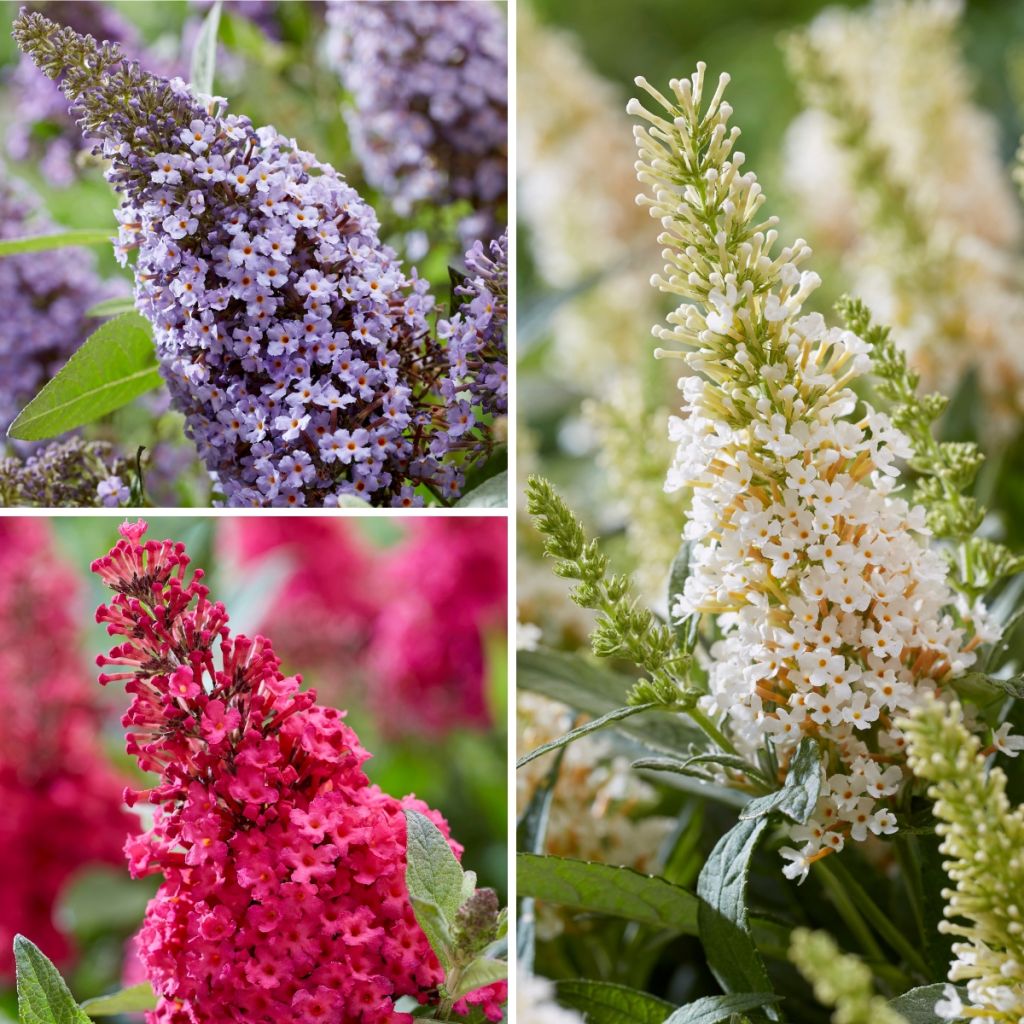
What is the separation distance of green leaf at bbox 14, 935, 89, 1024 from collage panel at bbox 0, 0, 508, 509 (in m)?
0.28

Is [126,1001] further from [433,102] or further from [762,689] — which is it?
[433,102]

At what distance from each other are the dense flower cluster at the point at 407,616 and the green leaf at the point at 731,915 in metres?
0.75

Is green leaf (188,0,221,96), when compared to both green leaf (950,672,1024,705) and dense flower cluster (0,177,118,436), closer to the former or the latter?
dense flower cluster (0,177,118,436)

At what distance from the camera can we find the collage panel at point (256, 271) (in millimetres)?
661

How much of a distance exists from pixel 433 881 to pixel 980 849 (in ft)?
0.79

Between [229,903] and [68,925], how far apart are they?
30.8 inches

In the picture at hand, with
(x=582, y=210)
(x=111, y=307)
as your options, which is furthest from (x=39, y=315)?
(x=582, y=210)

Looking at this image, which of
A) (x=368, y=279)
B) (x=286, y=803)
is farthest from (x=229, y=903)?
(x=368, y=279)

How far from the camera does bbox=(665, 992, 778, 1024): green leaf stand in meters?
0.53

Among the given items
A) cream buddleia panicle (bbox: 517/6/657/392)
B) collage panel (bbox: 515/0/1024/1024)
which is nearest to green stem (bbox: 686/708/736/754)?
collage panel (bbox: 515/0/1024/1024)

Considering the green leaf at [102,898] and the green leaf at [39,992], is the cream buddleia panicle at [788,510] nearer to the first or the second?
the green leaf at [39,992]

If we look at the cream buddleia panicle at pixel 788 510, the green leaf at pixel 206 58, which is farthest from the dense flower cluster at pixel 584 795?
the green leaf at pixel 206 58

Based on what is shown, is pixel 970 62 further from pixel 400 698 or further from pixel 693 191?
pixel 693 191

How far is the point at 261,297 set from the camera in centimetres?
67
